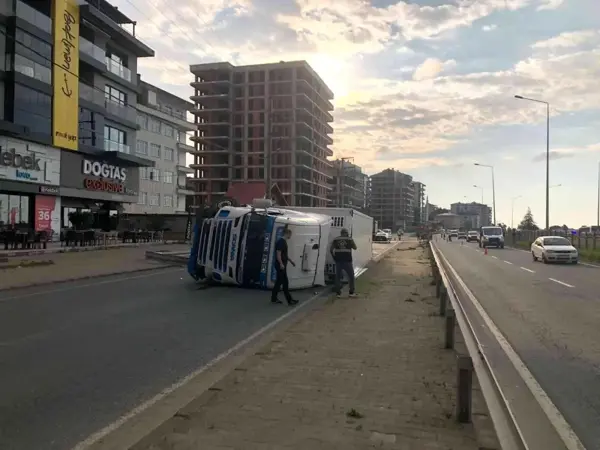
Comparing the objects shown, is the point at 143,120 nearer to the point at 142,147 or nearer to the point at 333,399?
the point at 142,147

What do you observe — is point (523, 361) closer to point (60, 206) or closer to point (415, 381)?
point (415, 381)

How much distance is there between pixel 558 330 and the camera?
9750mm

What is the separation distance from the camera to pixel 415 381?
620 cm

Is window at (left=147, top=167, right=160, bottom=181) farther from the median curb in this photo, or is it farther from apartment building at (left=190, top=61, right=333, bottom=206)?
the median curb

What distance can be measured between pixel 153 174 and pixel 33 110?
41.5 m

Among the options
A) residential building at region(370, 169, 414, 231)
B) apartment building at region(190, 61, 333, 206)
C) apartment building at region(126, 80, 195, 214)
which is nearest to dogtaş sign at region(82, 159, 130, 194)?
apartment building at region(126, 80, 195, 214)

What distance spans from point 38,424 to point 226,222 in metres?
10.1

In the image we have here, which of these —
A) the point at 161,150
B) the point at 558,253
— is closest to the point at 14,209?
the point at 558,253

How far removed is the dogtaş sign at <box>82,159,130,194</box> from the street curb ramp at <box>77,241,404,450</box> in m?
34.5

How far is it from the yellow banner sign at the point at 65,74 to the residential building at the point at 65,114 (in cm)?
6

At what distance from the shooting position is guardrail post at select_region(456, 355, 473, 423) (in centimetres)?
479

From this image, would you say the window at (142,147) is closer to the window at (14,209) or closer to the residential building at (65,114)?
the residential building at (65,114)

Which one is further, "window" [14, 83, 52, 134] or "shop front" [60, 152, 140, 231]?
"shop front" [60, 152, 140, 231]

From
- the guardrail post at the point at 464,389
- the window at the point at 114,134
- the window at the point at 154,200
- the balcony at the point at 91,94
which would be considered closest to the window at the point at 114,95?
the balcony at the point at 91,94
